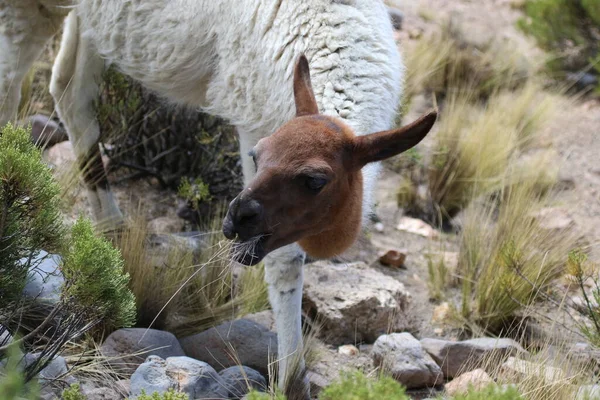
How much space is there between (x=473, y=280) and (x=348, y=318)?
3.81 ft

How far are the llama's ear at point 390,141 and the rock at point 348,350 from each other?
77.3 inches

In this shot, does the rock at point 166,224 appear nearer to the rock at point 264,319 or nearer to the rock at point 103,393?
the rock at point 264,319

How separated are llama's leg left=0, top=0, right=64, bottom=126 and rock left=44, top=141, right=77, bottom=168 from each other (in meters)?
0.73

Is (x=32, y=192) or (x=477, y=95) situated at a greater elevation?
(x=32, y=192)

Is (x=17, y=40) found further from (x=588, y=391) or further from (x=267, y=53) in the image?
(x=588, y=391)

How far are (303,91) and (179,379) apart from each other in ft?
4.81

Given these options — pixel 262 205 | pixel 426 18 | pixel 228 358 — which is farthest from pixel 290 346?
pixel 426 18

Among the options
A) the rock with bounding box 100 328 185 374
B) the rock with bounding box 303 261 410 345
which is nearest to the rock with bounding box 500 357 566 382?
the rock with bounding box 303 261 410 345

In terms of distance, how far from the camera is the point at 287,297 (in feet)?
13.9

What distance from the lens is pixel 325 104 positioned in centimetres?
371

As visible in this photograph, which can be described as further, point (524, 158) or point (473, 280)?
point (524, 158)

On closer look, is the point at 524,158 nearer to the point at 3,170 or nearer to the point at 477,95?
the point at 477,95

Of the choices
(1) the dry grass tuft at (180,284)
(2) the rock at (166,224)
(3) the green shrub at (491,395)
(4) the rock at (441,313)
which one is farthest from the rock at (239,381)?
(2) the rock at (166,224)

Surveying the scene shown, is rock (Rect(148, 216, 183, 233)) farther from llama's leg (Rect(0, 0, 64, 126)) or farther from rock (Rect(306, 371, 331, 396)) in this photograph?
rock (Rect(306, 371, 331, 396))
